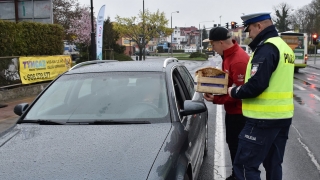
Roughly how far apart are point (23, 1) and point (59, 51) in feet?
8.81

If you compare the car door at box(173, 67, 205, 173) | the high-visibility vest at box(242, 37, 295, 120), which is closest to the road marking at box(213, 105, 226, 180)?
the car door at box(173, 67, 205, 173)

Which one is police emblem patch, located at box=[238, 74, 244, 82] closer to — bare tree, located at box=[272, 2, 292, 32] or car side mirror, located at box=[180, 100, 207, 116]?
car side mirror, located at box=[180, 100, 207, 116]

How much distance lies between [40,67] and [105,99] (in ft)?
35.9

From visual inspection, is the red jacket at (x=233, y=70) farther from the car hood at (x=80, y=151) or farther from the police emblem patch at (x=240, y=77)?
the car hood at (x=80, y=151)

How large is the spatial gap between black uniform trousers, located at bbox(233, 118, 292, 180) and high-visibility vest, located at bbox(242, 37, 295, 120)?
0.07 m

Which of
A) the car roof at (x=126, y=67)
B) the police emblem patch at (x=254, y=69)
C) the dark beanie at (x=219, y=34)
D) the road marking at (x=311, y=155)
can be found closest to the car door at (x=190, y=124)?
the car roof at (x=126, y=67)

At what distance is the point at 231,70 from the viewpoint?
4109 mm

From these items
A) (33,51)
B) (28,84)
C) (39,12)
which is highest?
(39,12)

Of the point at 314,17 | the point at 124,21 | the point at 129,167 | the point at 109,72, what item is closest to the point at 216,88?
the point at 109,72

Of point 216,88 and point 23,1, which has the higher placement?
point 23,1

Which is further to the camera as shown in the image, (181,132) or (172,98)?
(172,98)

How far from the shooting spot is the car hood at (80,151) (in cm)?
248

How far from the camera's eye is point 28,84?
13.4 m

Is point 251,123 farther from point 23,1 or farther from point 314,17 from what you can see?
point 314,17
